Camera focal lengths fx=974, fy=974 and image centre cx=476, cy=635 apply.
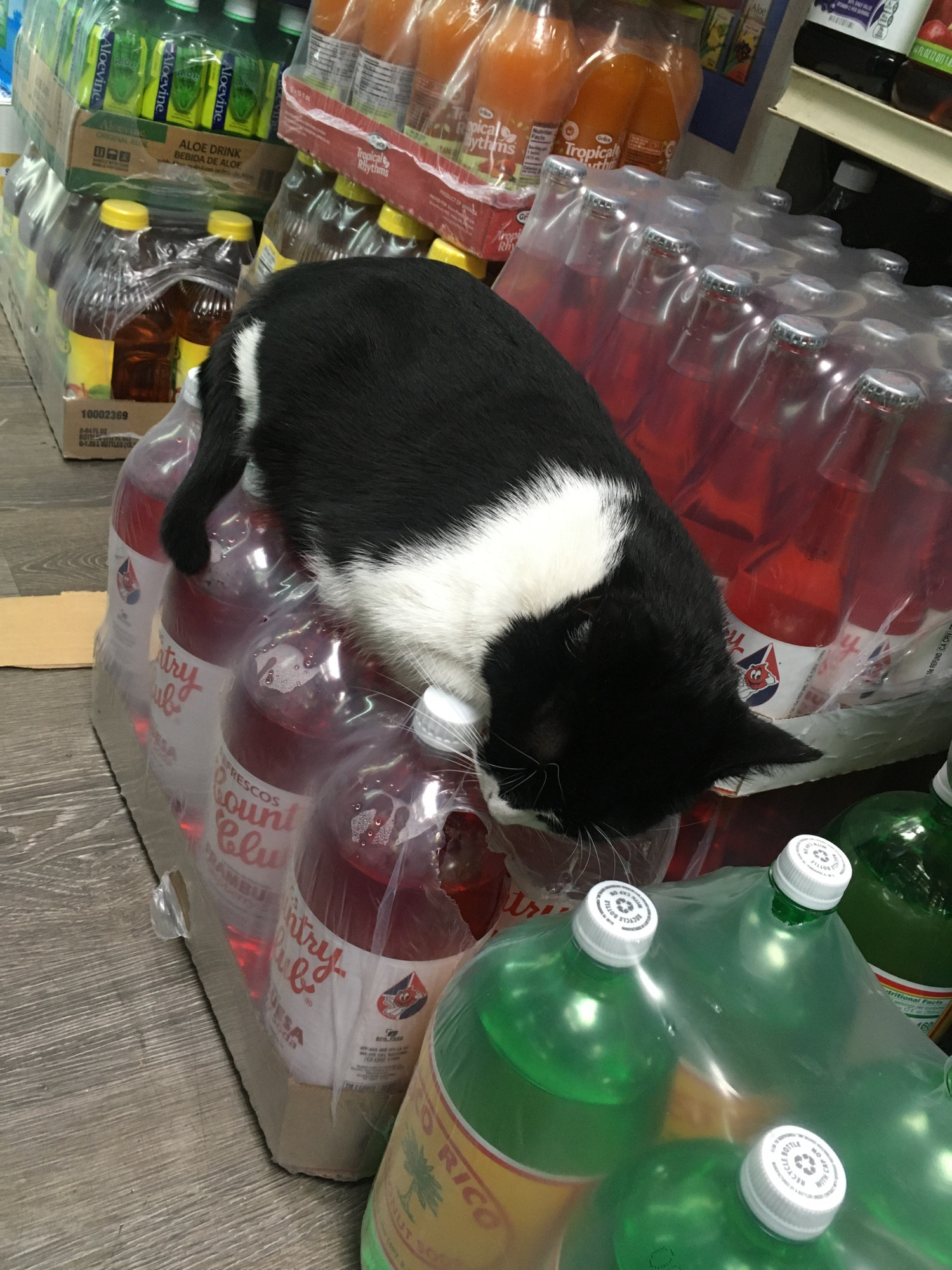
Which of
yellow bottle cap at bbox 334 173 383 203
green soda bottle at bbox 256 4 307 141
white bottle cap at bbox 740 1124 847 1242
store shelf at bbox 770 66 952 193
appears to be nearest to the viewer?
white bottle cap at bbox 740 1124 847 1242

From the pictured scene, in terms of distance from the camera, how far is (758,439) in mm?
841

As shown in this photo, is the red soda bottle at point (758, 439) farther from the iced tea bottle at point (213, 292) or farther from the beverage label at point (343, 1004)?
the iced tea bottle at point (213, 292)

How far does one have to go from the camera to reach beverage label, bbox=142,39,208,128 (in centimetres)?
163

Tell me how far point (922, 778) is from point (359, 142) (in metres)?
1.17

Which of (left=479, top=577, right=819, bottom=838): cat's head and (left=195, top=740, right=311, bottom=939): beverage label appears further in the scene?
(left=195, top=740, right=311, bottom=939): beverage label

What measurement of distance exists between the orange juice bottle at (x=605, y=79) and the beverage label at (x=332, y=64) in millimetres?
376

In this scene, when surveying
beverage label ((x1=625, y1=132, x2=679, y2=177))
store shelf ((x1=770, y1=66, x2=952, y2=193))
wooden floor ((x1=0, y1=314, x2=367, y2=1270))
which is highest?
store shelf ((x1=770, y1=66, x2=952, y2=193))

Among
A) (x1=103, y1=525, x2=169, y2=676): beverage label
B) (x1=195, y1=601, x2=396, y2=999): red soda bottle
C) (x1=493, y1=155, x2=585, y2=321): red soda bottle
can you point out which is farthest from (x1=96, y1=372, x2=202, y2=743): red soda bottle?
(x1=493, y1=155, x2=585, y2=321): red soda bottle

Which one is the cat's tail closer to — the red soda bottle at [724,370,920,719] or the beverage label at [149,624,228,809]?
the beverage label at [149,624,228,809]

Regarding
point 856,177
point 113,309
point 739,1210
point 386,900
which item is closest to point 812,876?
point 739,1210

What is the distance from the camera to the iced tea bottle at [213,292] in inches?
69.5

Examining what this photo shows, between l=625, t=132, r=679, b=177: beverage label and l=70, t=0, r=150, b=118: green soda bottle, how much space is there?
33.6 inches

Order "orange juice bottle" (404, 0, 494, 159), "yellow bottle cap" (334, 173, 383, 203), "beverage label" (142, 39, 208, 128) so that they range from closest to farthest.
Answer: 1. "orange juice bottle" (404, 0, 494, 159)
2. "yellow bottle cap" (334, 173, 383, 203)
3. "beverage label" (142, 39, 208, 128)

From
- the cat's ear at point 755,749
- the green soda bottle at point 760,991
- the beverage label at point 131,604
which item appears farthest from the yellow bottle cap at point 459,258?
the green soda bottle at point 760,991
